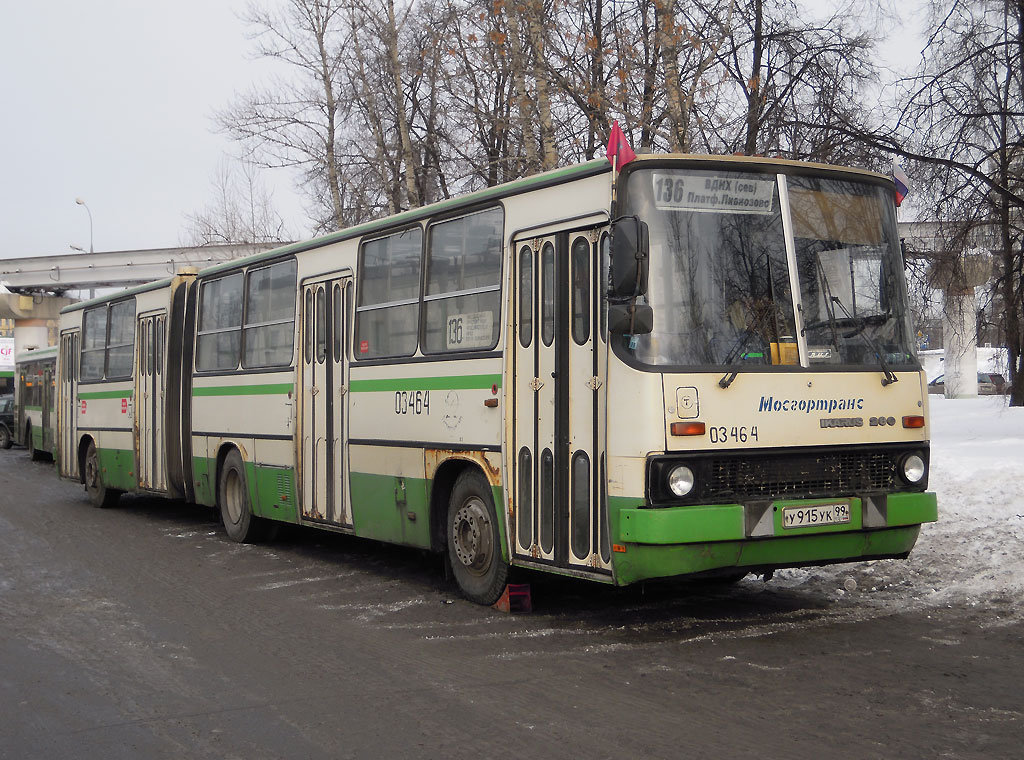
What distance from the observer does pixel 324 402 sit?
11.4m

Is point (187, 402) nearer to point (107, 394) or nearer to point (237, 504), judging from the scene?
point (237, 504)

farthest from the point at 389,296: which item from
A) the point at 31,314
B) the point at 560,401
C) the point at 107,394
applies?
the point at 31,314

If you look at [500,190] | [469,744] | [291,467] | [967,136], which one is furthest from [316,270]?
[967,136]

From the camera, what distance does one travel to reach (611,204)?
25.3ft

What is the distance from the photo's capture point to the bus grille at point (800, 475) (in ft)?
24.5

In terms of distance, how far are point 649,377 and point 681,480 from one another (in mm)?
646

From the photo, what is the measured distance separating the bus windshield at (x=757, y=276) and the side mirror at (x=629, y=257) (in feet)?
1.02

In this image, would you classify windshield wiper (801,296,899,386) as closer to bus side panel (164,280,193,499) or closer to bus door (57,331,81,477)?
bus side panel (164,280,193,499)

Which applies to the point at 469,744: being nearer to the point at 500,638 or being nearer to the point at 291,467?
the point at 500,638

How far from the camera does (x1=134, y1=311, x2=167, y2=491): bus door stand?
15430 mm

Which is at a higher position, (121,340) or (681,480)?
(121,340)

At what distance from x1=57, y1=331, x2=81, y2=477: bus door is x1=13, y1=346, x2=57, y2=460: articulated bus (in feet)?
35.3

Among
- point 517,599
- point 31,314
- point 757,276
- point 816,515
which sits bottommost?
point 517,599

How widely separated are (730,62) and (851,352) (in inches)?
352
